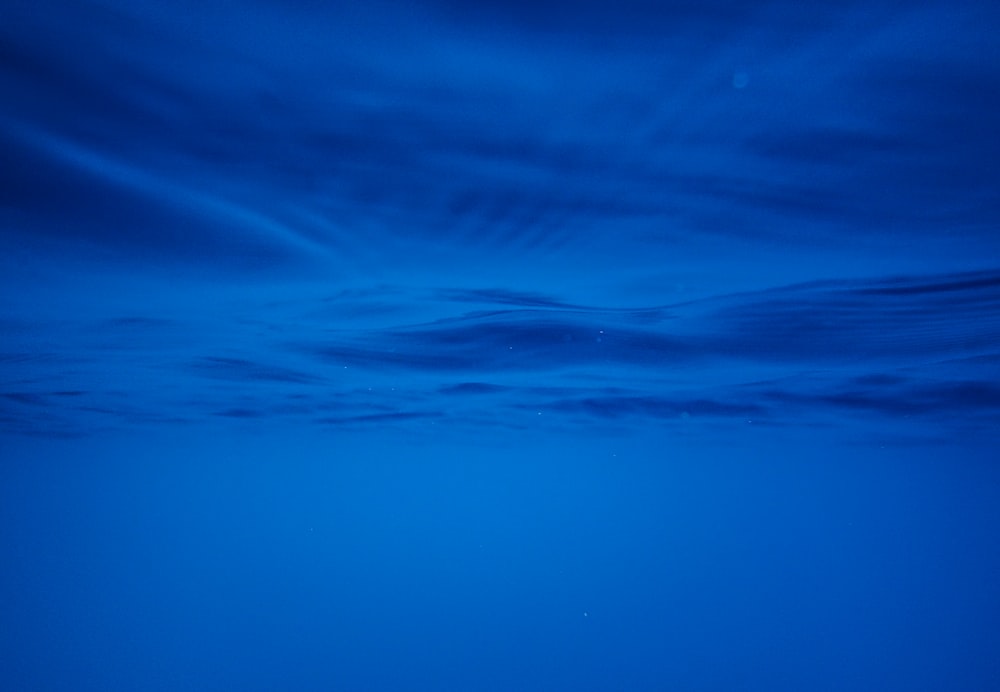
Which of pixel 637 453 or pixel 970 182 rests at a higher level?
pixel 970 182

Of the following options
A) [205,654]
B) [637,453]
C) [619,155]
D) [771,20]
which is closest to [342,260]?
[619,155]

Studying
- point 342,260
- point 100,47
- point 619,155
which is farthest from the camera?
point 342,260

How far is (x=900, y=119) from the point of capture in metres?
5.32

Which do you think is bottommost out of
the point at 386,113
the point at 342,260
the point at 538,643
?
the point at 538,643

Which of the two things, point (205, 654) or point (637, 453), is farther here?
point (205, 654)

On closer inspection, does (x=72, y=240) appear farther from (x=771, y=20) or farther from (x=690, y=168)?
(x=771, y=20)

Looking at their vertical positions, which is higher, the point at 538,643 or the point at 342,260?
the point at 342,260

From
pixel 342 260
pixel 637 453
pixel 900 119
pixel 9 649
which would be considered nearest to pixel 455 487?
pixel 637 453

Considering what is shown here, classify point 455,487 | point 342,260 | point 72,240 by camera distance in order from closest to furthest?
point 72,240 → point 342,260 → point 455,487

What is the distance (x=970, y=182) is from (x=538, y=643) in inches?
3678

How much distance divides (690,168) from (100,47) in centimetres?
457

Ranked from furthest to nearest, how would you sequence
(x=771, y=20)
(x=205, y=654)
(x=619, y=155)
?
(x=205, y=654), (x=619, y=155), (x=771, y=20)

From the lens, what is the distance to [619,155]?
6.05m

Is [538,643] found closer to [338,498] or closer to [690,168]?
[338,498]
